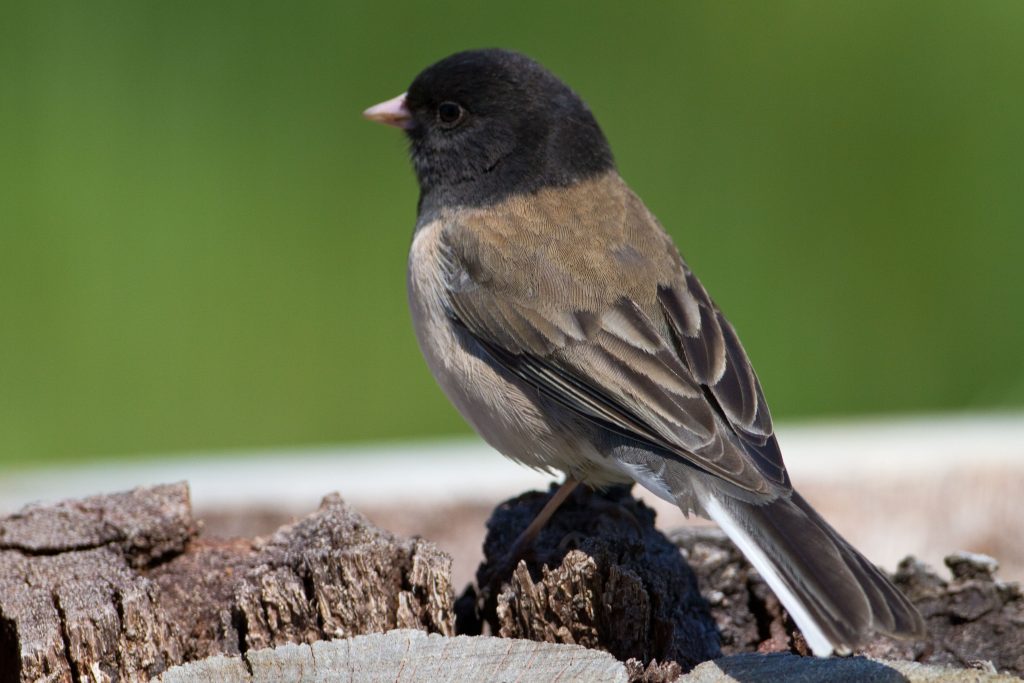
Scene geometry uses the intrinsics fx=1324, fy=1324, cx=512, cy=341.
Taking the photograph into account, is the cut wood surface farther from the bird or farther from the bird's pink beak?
the bird's pink beak

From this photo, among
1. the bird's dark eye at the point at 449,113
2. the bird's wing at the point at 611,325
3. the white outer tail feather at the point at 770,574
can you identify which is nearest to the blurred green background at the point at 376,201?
the bird's dark eye at the point at 449,113

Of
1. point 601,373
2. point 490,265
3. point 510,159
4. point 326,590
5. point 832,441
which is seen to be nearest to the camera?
point 326,590

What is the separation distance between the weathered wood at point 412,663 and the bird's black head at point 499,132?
1.42m

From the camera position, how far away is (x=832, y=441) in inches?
138

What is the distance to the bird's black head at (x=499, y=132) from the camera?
3189 mm

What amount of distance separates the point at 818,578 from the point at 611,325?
0.82m

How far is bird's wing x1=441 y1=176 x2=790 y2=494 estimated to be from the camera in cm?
252

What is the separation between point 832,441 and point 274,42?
2708 mm

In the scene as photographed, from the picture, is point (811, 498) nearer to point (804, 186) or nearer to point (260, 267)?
point (804, 186)

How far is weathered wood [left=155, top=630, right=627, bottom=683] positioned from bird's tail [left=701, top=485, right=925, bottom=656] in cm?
34

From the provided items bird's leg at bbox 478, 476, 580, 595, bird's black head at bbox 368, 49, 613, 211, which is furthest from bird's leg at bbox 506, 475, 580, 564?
bird's black head at bbox 368, 49, 613, 211

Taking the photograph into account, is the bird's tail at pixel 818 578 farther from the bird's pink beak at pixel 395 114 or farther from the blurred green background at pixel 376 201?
the blurred green background at pixel 376 201

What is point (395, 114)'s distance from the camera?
3.40 m

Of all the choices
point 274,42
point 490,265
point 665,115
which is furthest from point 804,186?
point 490,265
